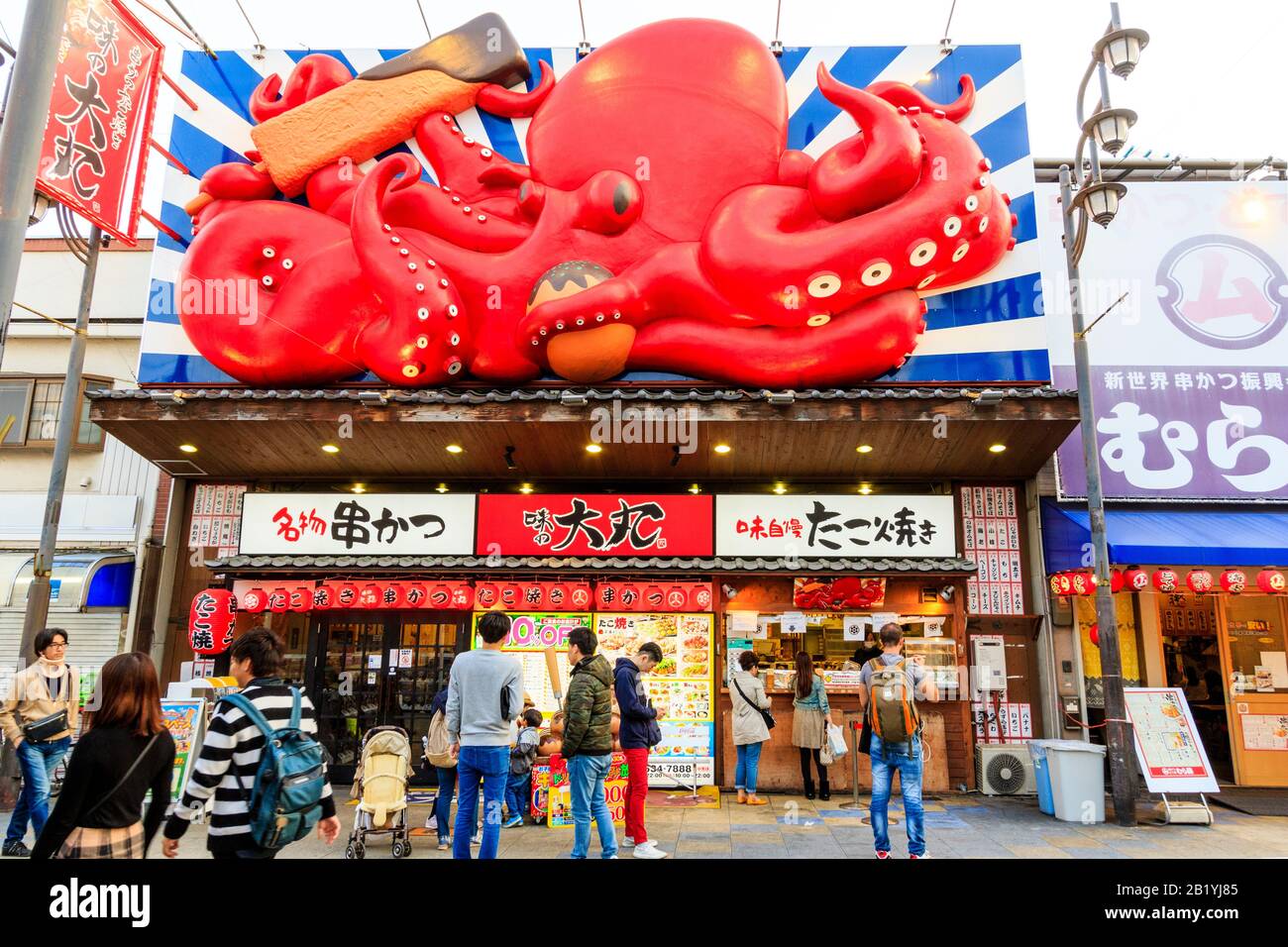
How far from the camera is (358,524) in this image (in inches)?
450

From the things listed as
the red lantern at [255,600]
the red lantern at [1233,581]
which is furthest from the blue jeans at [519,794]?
the red lantern at [1233,581]

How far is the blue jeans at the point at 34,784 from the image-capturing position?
7.20 m

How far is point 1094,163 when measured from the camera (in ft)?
31.3

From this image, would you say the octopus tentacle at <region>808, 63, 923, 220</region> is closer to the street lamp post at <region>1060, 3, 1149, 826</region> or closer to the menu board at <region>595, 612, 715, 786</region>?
the street lamp post at <region>1060, 3, 1149, 826</region>

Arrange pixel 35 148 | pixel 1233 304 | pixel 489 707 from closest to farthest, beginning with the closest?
pixel 35 148
pixel 489 707
pixel 1233 304

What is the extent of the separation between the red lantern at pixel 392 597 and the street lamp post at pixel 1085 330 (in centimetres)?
932

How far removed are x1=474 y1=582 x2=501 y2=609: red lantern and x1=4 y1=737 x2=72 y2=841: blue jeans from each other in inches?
198

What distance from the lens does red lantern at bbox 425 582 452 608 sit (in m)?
11.0

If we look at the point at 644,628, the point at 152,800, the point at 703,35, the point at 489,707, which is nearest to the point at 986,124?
the point at 703,35

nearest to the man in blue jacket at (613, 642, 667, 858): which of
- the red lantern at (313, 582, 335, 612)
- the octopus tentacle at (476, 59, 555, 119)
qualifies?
the red lantern at (313, 582, 335, 612)

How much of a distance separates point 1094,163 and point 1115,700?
265 inches

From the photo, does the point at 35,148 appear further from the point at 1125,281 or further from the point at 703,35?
the point at 1125,281

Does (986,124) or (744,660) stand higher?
(986,124)

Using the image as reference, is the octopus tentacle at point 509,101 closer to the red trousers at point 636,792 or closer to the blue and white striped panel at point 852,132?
the blue and white striped panel at point 852,132
